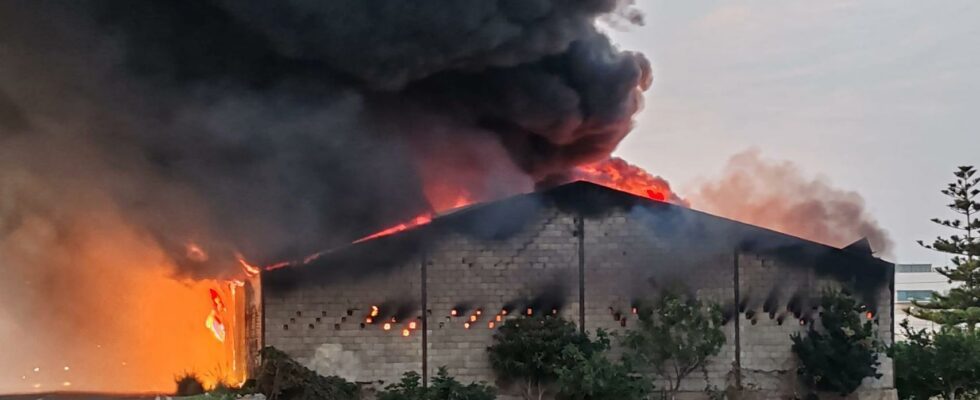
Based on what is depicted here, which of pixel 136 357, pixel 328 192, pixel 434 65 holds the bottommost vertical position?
pixel 136 357

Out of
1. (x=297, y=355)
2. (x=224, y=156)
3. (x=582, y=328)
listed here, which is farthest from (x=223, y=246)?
(x=582, y=328)

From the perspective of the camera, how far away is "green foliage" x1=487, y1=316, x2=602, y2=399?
67.2 ft

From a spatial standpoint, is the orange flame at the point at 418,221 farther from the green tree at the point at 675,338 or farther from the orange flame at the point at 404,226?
the green tree at the point at 675,338

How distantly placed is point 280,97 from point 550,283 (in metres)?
7.56

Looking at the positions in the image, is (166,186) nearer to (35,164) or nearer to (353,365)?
(35,164)

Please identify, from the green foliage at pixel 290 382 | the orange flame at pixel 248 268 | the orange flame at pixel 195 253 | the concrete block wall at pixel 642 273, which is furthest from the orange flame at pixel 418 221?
the orange flame at pixel 195 253

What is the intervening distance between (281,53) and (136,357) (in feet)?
46.2

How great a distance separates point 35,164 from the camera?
27406 millimetres

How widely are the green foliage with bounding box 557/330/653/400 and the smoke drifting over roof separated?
19.6 ft

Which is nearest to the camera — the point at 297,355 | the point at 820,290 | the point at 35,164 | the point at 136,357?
the point at 297,355

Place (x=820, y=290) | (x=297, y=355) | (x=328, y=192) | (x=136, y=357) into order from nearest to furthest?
1. (x=297, y=355)
2. (x=820, y=290)
3. (x=328, y=192)
4. (x=136, y=357)

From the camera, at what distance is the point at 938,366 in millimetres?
23703

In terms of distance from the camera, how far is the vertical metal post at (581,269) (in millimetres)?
21516

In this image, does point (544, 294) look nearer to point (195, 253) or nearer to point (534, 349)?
point (534, 349)
